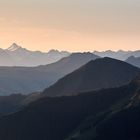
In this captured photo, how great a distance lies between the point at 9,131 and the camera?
476 feet

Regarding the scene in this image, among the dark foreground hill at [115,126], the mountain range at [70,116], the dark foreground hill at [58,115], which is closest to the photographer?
the dark foreground hill at [115,126]

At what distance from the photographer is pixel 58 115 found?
144125 millimetres

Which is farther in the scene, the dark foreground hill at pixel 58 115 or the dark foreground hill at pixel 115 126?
the dark foreground hill at pixel 58 115

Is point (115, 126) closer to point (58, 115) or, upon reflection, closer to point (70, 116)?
point (70, 116)

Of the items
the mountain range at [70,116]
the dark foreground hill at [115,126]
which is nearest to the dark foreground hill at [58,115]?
the mountain range at [70,116]

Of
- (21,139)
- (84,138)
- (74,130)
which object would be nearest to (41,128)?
(21,139)

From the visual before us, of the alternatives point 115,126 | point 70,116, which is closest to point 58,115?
point 70,116

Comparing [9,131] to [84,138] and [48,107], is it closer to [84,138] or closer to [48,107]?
[48,107]

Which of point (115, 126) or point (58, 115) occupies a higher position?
point (58, 115)

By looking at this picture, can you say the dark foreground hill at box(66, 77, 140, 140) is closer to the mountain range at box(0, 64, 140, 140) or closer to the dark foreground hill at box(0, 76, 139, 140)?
the mountain range at box(0, 64, 140, 140)

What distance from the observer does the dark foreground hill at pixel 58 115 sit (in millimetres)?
137000

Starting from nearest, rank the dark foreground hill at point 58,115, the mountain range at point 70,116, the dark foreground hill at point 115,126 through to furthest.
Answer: the dark foreground hill at point 115,126 → the mountain range at point 70,116 → the dark foreground hill at point 58,115

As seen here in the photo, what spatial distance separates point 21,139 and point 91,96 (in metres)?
31.3

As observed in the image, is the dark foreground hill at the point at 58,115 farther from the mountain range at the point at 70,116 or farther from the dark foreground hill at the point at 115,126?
the dark foreground hill at the point at 115,126
